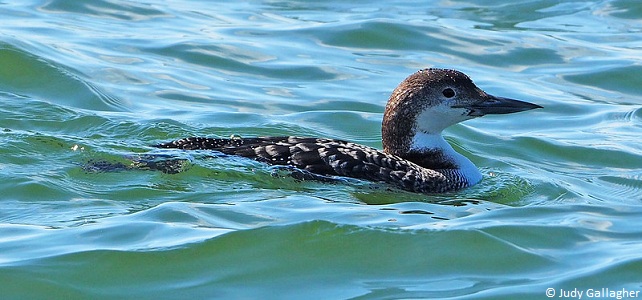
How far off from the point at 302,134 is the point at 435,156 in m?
1.74

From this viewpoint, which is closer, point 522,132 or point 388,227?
point 388,227

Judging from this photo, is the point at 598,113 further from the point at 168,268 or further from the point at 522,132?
the point at 168,268

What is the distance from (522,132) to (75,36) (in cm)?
521

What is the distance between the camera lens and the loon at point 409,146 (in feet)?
29.4

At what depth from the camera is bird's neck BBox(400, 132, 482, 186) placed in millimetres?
9500

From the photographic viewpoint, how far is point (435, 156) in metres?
9.55

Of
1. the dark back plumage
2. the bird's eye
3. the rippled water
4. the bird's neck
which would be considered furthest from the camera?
the bird's neck

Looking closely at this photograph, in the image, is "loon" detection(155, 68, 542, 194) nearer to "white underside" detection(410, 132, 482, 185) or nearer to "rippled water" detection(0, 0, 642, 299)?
"white underside" detection(410, 132, 482, 185)

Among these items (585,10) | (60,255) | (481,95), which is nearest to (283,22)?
(585,10)

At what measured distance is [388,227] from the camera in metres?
7.82

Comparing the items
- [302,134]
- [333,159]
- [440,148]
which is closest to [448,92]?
[440,148]

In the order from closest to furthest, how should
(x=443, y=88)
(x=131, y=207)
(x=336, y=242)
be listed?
(x=336, y=242)
(x=131, y=207)
(x=443, y=88)

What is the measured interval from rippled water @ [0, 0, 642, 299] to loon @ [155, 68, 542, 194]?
143 mm

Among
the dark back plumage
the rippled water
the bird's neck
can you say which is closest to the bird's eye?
the bird's neck
